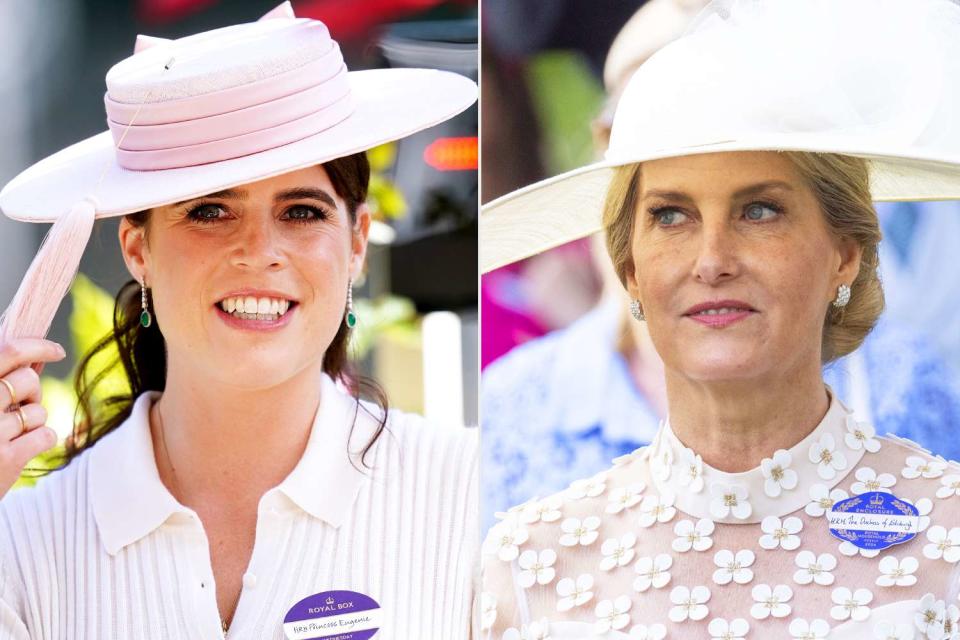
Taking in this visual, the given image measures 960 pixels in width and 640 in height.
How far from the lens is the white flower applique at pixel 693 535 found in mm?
1906

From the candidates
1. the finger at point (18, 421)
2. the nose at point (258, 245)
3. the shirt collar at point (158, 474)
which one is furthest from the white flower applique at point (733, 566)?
the finger at point (18, 421)

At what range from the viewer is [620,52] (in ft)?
6.23

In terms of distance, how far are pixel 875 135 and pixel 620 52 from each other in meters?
0.41

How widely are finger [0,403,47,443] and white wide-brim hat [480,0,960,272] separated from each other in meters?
0.92

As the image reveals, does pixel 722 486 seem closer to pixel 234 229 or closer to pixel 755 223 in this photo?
pixel 755 223

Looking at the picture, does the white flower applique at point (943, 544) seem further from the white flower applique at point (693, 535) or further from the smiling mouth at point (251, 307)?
the smiling mouth at point (251, 307)

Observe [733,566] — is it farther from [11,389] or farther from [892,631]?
[11,389]

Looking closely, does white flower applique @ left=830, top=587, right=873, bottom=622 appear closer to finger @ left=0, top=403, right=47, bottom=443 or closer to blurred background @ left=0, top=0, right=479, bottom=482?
blurred background @ left=0, top=0, right=479, bottom=482

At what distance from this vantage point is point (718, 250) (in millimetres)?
1885

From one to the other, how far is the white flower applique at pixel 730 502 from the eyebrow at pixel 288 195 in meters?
0.81

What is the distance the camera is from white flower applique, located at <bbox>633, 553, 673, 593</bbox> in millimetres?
1916

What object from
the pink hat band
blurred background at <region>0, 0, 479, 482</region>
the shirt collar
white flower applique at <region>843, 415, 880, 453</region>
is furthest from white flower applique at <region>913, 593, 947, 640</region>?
the pink hat band

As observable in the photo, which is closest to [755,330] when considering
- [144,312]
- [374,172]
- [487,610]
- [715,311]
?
[715,311]

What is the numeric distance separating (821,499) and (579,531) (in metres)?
0.39
